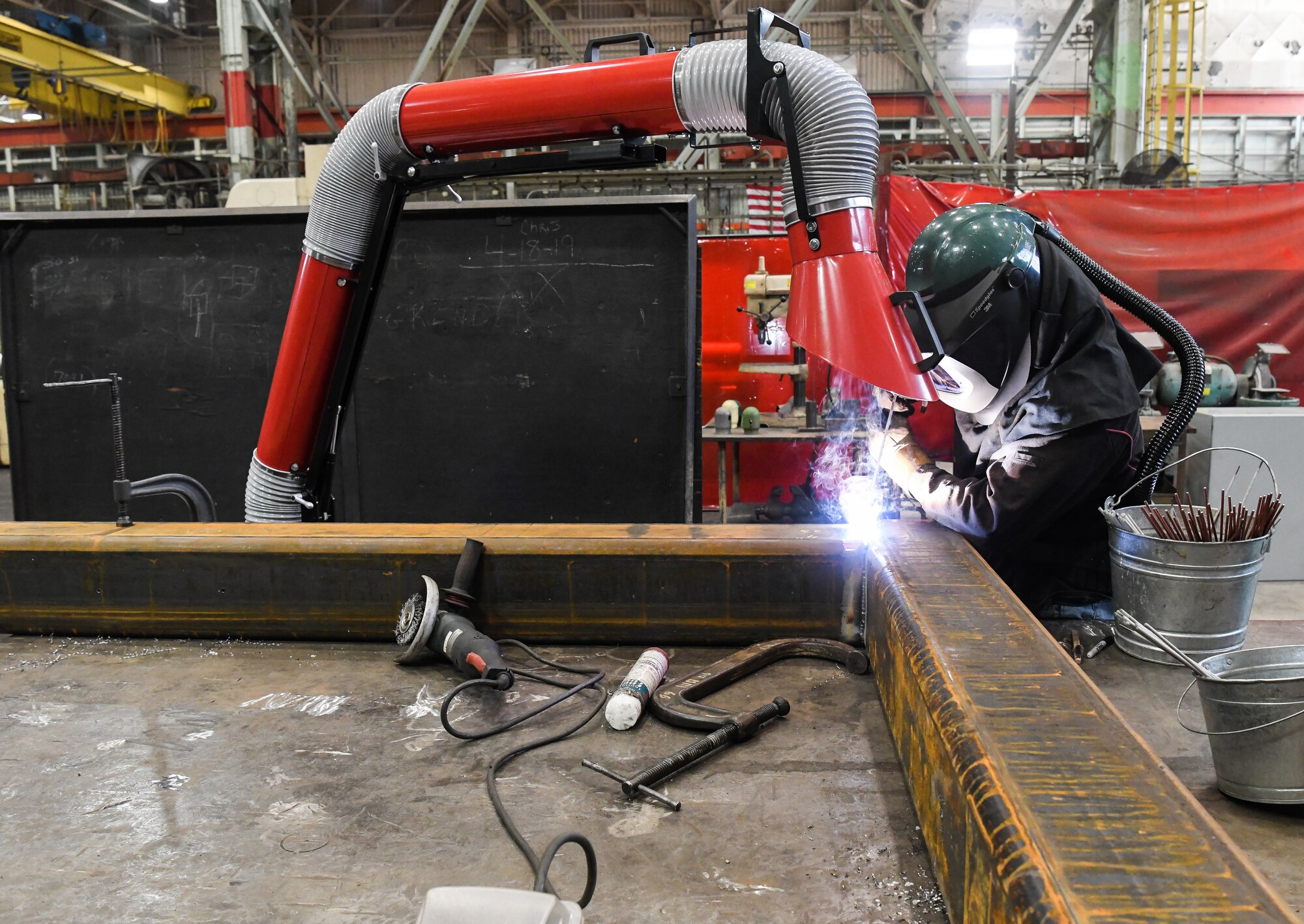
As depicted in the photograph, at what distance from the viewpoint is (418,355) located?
3773 mm

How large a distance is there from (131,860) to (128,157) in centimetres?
1160

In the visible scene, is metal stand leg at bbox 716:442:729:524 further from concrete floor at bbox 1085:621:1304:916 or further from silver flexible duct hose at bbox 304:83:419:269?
concrete floor at bbox 1085:621:1304:916

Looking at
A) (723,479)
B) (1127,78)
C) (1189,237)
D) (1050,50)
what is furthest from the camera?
(1050,50)

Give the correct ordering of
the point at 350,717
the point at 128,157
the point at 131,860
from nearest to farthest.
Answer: the point at 131,860
the point at 350,717
the point at 128,157

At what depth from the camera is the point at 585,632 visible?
1844 mm

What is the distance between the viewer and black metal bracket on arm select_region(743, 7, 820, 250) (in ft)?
5.32

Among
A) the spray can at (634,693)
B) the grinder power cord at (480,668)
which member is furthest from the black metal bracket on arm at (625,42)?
the spray can at (634,693)

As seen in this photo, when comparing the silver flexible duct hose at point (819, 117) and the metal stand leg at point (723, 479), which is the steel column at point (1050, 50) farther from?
the silver flexible duct hose at point (819, 117)

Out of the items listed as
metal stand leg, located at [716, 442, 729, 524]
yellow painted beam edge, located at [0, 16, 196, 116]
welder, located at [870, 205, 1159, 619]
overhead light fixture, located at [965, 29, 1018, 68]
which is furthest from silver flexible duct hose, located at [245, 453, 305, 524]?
overhead light fixture, located at [965, 29, 1018, 68]

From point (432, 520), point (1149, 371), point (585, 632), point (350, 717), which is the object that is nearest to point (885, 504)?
point (1149, 371)

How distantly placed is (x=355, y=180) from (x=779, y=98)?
1062 millimetres

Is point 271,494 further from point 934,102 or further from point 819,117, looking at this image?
point 934,102

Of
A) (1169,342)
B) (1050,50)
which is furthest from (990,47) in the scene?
(1169,342)

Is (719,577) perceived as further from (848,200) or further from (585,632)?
(848,200)
